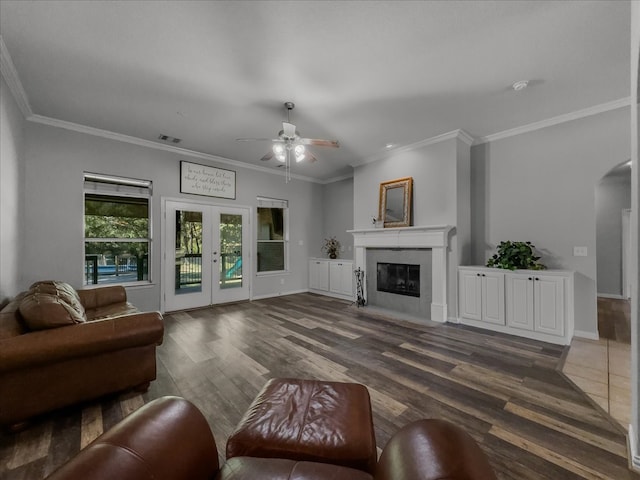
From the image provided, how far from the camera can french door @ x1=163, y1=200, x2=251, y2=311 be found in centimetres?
488

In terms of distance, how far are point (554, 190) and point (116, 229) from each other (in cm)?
659

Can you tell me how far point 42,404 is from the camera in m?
1.92

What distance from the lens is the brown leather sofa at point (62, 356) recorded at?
1814 mm

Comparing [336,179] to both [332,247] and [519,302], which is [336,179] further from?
[519,302]

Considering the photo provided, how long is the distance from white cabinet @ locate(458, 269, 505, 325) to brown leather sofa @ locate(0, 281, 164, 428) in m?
3.97

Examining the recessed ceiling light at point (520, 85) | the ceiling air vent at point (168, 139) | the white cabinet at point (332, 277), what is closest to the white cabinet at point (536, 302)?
the recessed ceiling light at point (520, 85)

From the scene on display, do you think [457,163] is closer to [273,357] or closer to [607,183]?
[273,357]

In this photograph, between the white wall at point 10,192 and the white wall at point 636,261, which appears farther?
the white wall at point 10,192

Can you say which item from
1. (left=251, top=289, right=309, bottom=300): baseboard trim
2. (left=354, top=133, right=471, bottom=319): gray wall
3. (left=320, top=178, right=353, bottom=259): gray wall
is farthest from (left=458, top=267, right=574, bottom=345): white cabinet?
(left=251, top=289, right=309, bottom=300): baseboard trim

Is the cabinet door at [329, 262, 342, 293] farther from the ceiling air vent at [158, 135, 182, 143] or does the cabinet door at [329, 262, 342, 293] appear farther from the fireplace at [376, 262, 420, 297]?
the ceiling air vent at [158, 135, 182, 143]

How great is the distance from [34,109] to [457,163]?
19.1 feet

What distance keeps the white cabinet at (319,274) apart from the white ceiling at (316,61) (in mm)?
3415

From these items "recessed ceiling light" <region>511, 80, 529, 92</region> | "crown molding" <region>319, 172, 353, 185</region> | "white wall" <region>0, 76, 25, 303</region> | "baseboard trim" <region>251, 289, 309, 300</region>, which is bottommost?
"baseboard trim" <region>251, 289, 309, 300</region>

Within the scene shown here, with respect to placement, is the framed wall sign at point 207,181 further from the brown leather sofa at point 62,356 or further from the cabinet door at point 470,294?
the cabinet door at point 470,294
